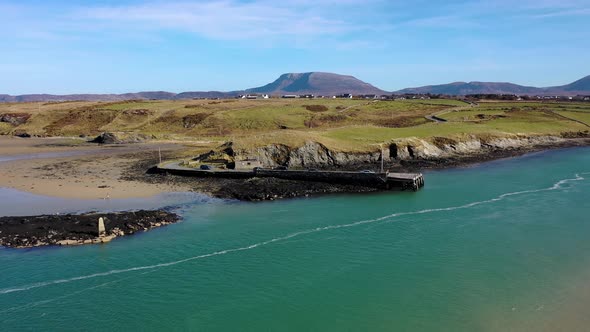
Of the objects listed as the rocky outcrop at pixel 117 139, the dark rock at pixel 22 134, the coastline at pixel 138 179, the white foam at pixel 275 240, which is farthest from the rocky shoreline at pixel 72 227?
the dark rock at pixel 22 134

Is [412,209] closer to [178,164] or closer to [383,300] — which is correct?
[383,300]

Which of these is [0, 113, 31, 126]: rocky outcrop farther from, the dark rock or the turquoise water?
the turquoise water

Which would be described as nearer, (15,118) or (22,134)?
(22,134)

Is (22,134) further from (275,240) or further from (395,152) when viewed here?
(275,240)

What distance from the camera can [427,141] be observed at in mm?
66438

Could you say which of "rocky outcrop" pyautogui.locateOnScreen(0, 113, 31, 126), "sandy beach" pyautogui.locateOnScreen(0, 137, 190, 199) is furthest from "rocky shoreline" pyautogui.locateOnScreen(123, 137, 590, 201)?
"rocky outcrop" pyautogui.locateOnScreen(0, 113, 31, 126)

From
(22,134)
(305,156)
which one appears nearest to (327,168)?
(305,156)

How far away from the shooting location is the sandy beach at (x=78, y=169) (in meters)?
44.5

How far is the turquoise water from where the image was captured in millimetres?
20875

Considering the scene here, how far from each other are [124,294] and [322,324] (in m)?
10.1

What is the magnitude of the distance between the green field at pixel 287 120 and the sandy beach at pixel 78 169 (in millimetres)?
14250

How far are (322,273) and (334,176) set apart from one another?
73.2 ft

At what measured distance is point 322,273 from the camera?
25.6 m

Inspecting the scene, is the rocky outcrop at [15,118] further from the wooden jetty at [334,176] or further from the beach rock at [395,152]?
the beach rock at [395,152]
